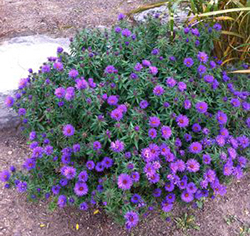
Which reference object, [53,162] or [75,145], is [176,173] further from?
[53,162]

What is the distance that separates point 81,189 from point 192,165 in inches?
25.9

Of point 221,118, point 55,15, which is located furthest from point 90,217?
point 55,15

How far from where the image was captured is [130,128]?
1.74 m

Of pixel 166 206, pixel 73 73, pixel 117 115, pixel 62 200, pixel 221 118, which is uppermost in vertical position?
pixel 73 73

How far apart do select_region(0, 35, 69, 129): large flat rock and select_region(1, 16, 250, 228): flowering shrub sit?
1.78 feet

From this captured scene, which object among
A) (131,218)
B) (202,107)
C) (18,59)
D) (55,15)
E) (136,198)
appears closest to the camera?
(131,218)

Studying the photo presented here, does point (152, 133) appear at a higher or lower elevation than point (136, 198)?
higher

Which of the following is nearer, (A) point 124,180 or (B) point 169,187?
(A) point 124,180

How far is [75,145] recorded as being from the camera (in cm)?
177

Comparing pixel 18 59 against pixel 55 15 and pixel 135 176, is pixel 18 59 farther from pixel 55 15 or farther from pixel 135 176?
pixel 135 176

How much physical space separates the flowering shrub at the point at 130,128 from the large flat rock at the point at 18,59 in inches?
21.4

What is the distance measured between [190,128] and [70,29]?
94.9 inches

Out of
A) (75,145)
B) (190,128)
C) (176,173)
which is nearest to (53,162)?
(75,145)

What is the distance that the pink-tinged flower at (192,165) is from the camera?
1776mm
